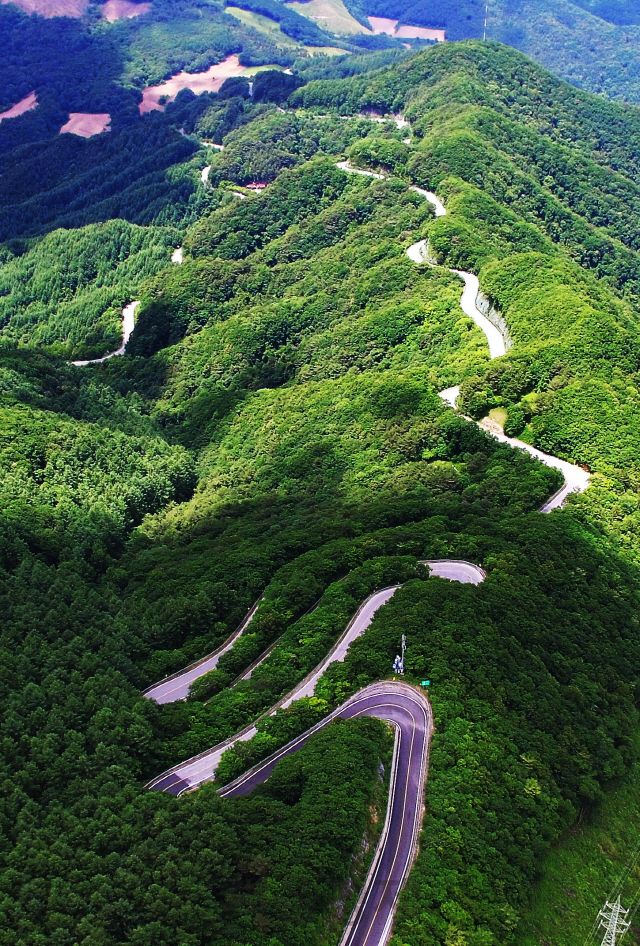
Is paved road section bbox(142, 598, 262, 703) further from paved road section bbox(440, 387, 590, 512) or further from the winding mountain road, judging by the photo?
paved road section bbox(440, 387, 590, 512)

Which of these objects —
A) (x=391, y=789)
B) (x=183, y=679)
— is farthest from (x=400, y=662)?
(x=183, y=679)

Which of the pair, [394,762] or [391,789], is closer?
[391,789]

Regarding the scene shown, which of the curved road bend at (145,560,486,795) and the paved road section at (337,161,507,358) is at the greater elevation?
the curved road bend at (145,560,486,795)

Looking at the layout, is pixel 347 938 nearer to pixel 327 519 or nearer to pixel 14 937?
pixel 14 937

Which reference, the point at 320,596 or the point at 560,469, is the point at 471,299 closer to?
the point at 560,469

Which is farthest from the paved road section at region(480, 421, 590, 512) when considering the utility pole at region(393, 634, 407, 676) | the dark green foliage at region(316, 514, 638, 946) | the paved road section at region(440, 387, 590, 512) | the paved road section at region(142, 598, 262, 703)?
the paved road section at region(142, 598, 262, 703)

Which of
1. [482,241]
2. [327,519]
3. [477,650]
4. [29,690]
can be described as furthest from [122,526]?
[482,241]
